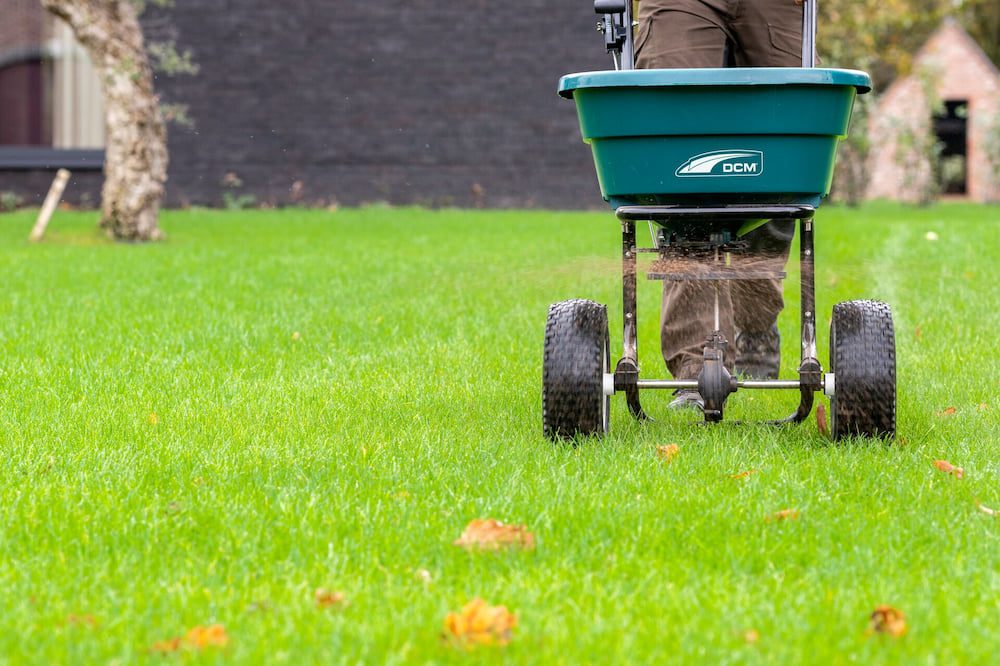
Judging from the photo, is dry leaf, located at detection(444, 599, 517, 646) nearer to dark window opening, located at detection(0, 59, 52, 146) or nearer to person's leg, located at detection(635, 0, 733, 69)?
person's leg, located at detection(635, 0, 733, 69)

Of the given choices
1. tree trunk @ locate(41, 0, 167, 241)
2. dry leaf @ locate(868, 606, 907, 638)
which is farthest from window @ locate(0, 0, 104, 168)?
dry leaf @ locate(868, 606, 907, 638)

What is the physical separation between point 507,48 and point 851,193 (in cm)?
607

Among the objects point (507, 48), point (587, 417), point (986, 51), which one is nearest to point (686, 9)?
point (587, 417)

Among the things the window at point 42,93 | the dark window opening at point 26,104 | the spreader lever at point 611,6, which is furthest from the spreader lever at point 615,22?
the dark window opening at point 26,104

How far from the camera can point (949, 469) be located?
147 inches

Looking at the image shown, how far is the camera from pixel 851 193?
21.8 m

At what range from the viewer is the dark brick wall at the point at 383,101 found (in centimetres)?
1889

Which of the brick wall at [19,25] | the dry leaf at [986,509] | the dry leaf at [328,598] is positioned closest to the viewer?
the dry leaf at [328,598]

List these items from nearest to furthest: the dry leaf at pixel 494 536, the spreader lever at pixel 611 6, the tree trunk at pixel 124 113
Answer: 1. the dry leaf at pixel 494 536
2. the spreader lever at pixel 611 6
3. the tree trunk at pixel 124 113

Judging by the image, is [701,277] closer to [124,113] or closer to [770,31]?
[770,31]

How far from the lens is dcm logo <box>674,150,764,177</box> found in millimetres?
3674

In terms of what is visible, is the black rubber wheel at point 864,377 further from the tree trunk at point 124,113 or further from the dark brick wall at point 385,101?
the dark brick wall at point 385,101

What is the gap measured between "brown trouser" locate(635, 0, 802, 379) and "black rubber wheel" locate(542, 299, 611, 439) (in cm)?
63

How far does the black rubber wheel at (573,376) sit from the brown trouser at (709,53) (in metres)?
0.63
